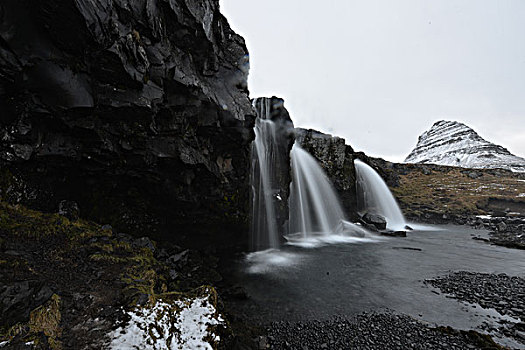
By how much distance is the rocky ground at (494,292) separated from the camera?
7.72 metres

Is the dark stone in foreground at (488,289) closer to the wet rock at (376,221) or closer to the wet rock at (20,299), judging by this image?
the wet rock at (20,299)

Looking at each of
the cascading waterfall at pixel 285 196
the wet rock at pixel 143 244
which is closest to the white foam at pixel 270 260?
the cascading waterfall at pixel 285 196

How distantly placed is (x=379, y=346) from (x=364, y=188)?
37.1 meters

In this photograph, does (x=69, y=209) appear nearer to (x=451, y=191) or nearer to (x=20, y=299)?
(x=20, y=299)

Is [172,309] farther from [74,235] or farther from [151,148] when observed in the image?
[151,148]

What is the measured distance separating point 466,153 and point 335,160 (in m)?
171

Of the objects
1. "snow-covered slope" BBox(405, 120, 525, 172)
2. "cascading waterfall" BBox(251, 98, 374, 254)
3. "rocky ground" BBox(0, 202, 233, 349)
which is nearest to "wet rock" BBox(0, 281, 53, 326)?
"rocky ground" BBox(0, 202, 233, 349)

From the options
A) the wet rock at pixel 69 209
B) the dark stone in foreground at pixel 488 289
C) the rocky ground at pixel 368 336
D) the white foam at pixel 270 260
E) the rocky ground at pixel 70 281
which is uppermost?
the wet rock at pixel 69 209

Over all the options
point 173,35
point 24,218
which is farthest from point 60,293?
point 173,35

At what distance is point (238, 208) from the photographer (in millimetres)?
16656

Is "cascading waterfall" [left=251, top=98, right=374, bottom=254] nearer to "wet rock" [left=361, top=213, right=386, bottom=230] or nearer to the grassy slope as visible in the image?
"wet rock" [left=361, top=213, right=386, bottom=230]

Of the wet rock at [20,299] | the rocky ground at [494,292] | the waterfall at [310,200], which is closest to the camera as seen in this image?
the wet rock at [20,299]

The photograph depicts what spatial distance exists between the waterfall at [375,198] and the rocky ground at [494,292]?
26.2 metres

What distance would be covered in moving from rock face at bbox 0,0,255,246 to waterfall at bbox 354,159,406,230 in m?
30.0
